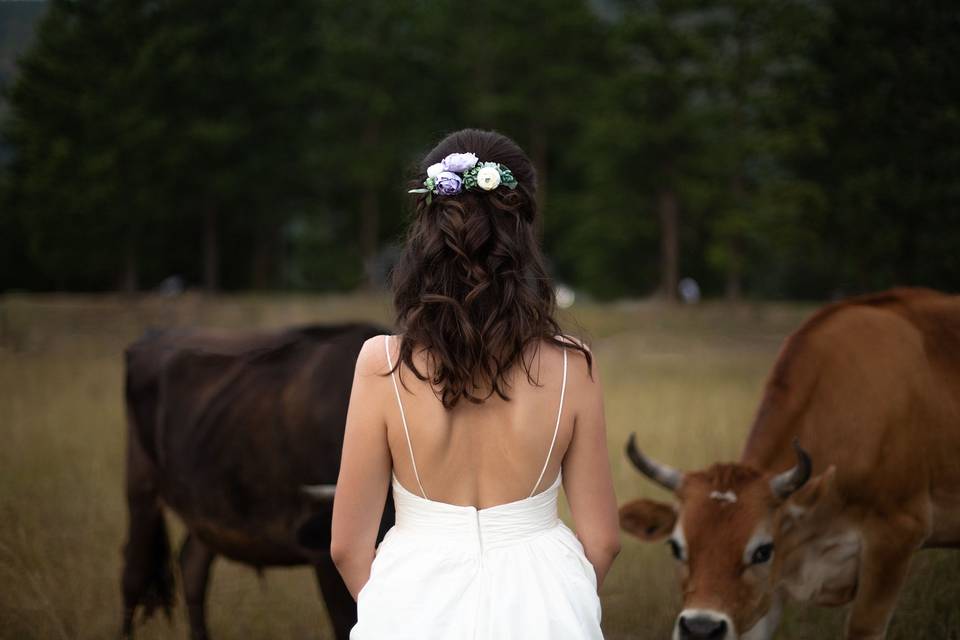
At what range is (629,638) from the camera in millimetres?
4887

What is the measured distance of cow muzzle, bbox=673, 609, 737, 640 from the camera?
12.3 feet

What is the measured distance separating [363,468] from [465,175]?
74 cm

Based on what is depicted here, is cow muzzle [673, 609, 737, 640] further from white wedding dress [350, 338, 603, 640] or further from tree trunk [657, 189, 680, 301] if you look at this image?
tree trunk [657, 189, 680, 301]

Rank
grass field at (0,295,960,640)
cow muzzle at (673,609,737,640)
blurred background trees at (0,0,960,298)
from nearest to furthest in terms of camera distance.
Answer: cow muzzle at (673,609,737,640), grass field at (0,295,960,640), blurred background trees at (0,0,960,298)

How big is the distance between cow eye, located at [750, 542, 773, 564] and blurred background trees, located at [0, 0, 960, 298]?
13807 millimetres

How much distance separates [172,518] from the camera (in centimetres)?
730

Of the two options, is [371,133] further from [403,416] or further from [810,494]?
[403,416]

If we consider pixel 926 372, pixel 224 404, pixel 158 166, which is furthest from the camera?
pixel 158 166

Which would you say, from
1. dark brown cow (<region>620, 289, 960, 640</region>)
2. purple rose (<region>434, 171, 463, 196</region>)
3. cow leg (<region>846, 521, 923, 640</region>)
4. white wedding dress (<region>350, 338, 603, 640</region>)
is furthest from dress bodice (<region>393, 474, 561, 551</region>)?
cow leg (<region>846, 521, 923, 640</region>)

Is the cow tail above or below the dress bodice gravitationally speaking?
below

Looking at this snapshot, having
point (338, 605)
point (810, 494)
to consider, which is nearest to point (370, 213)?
point (338, 605)

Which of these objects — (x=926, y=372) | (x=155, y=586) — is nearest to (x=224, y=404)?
(x=155, y=586)

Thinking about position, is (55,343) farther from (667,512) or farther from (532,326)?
(532,326)

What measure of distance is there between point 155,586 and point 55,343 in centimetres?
1283
